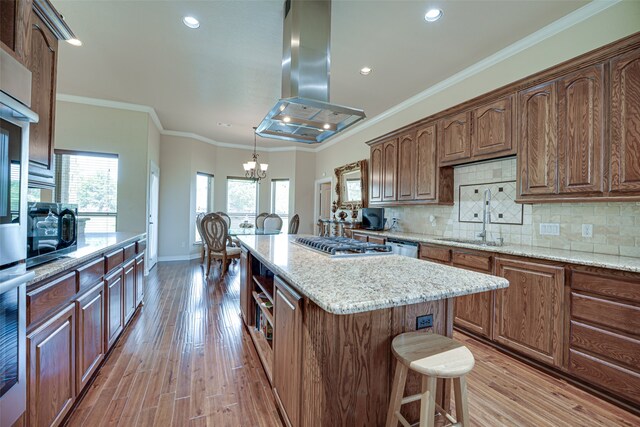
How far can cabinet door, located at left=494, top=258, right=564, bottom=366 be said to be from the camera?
2009 mm

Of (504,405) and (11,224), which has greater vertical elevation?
(11,224)

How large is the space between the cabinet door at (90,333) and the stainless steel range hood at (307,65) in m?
1.79

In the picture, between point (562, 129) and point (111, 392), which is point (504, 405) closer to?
point (562, 129)

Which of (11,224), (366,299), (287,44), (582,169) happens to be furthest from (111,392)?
(582,169)

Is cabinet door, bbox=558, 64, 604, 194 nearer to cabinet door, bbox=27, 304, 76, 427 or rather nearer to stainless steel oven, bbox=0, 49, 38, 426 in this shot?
stainless steel oven, bbox=0, 49, 38, 426

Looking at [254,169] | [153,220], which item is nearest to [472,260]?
[254,169]

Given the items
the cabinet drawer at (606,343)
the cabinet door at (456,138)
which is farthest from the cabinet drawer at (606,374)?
the cabinet door at (456,138)

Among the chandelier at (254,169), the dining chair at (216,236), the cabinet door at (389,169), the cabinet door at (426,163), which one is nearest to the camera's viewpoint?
the cabinet door at (426,163)

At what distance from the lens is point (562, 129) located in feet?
7.20

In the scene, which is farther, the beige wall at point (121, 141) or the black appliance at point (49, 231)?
the beige wall at point (121, 141)

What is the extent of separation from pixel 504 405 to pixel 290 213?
20.6 feet

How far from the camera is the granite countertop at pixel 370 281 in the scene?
3.24 ft

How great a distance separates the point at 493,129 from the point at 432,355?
2.45 m

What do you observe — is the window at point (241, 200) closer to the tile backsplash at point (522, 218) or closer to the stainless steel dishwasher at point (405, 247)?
the tile backsplash at point (522, 218)
